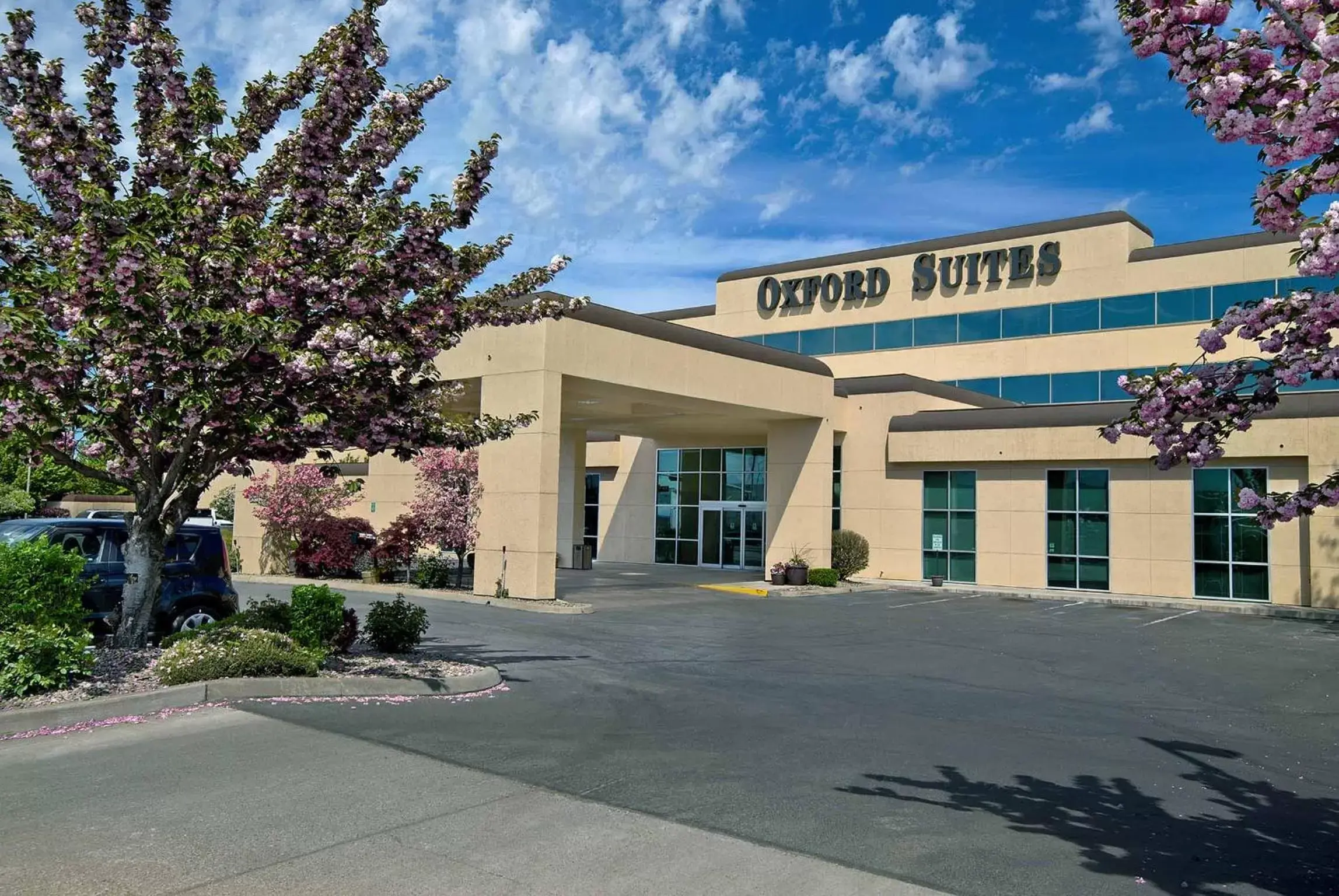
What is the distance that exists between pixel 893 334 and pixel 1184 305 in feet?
34.4

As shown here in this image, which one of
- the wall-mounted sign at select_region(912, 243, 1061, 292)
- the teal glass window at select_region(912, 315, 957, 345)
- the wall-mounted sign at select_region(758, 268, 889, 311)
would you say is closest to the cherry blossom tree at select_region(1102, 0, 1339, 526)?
the wall-mounted sign at select_region(912, 243, 1061, 292)

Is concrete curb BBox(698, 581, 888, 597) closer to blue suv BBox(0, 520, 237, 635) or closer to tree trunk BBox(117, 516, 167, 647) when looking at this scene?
blue suv BBox(0, 520, 237, 635)

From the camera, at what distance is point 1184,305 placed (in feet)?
112

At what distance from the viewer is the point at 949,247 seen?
3947 cm

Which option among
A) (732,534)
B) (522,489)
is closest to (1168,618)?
(522,489)

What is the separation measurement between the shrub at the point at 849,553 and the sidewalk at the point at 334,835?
80.8ft

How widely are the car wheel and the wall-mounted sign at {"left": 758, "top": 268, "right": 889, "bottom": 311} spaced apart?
1286 inches

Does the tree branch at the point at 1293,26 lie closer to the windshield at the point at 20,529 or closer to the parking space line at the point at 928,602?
the windshield at the point at 20,529

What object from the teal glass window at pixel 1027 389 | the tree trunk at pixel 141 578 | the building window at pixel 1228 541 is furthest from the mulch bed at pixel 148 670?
the teal glass window at pixel 1027 389

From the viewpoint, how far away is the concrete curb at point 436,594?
20.6m

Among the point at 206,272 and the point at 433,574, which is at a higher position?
the point at 206,272

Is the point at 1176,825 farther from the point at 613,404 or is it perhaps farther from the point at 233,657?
the point at 613,404

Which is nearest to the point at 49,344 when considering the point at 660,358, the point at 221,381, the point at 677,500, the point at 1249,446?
the point at 221,381

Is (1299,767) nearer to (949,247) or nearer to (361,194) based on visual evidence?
(361,194)
